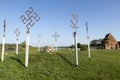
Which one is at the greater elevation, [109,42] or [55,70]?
[109,42]

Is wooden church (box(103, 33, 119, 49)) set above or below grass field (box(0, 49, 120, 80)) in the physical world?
above

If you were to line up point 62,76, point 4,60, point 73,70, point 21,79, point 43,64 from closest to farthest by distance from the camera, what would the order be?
point 21,79 → point 62,76 → point 73,70 → point 43,64 → point 4,60

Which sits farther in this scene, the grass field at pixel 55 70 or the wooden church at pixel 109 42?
the wooden church at pixel 109 42

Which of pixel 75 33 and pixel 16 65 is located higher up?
pixel 75 33

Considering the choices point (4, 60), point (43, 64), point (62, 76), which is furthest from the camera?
point (4, 60)

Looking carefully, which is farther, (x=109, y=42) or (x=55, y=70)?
(x=109, y=42)

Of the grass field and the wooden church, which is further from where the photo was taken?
the wooden church

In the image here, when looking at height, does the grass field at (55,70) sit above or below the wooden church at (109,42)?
below

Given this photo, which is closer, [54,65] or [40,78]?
[40,78]

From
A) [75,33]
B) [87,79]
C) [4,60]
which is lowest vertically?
[87,79]

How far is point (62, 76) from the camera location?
21516mm

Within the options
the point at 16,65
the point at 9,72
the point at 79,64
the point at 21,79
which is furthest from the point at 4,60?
the point at 79,64

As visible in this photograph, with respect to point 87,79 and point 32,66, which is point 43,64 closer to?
point 32,66

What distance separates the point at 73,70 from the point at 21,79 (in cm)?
653
